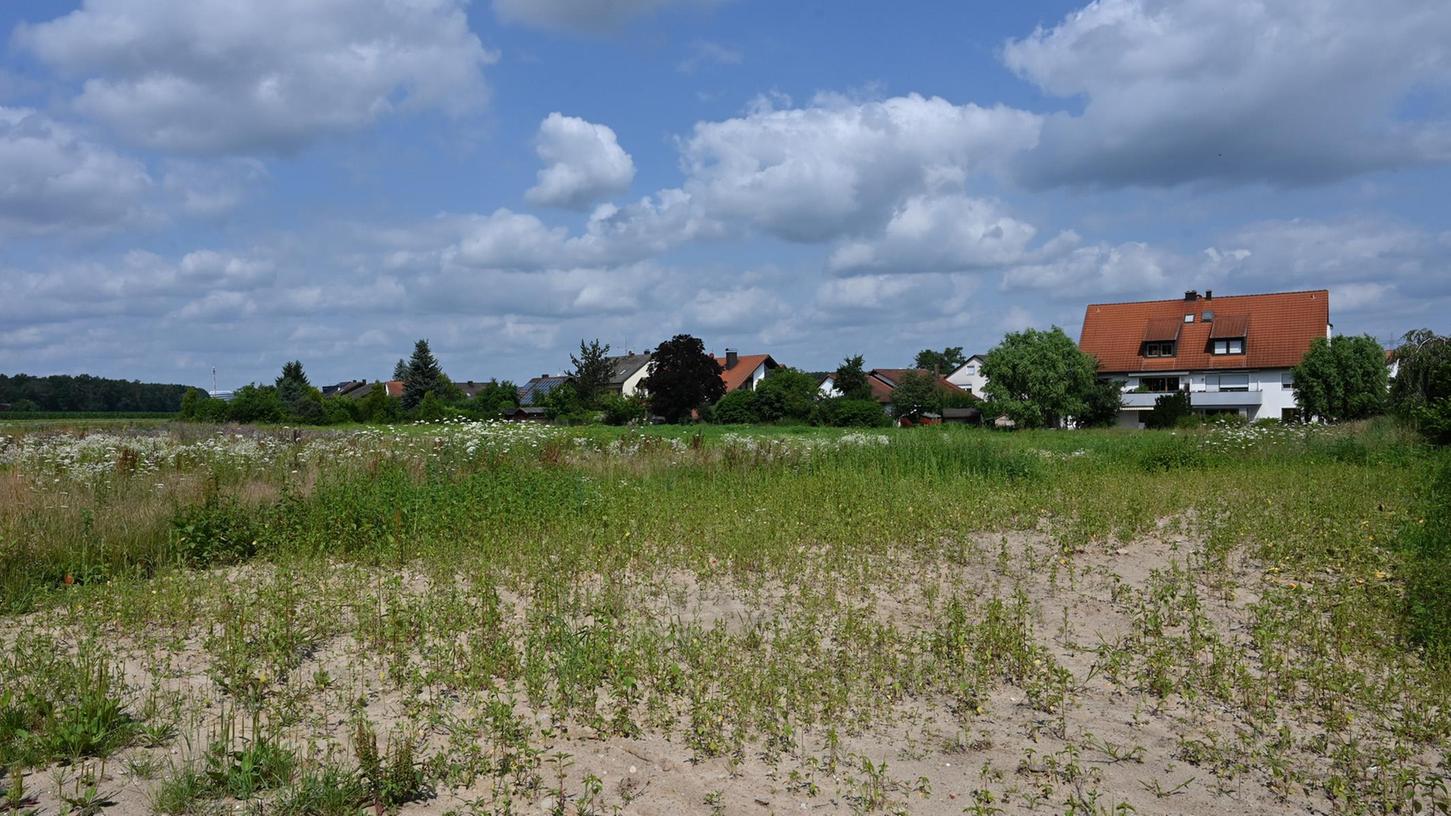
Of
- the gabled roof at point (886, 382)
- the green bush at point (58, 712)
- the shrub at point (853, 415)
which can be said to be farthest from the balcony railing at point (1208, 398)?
the green bush at point (58, 712)

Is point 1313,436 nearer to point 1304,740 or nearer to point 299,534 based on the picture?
point 1304,740

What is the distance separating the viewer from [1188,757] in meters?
4.73

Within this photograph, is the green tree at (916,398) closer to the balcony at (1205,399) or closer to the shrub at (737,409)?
the shrub at (737,409)

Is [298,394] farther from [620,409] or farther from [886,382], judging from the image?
[886,382]

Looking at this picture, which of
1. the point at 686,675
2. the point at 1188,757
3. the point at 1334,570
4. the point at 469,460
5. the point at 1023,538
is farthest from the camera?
the point at 469,460

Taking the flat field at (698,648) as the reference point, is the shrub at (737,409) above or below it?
above

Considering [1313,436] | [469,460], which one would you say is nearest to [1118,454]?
[1313,436]

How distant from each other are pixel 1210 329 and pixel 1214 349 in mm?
1368

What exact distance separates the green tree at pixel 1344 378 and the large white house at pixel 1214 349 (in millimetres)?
3847

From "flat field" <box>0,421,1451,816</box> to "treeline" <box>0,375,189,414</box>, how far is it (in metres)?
61.2

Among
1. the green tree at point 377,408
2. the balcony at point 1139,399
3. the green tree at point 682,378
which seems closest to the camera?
the green tree at point 377,408

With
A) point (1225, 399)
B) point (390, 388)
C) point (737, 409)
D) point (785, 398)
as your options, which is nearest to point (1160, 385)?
point (1225, 399)

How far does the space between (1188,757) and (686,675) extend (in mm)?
2759

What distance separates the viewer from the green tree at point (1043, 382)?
5322cm
